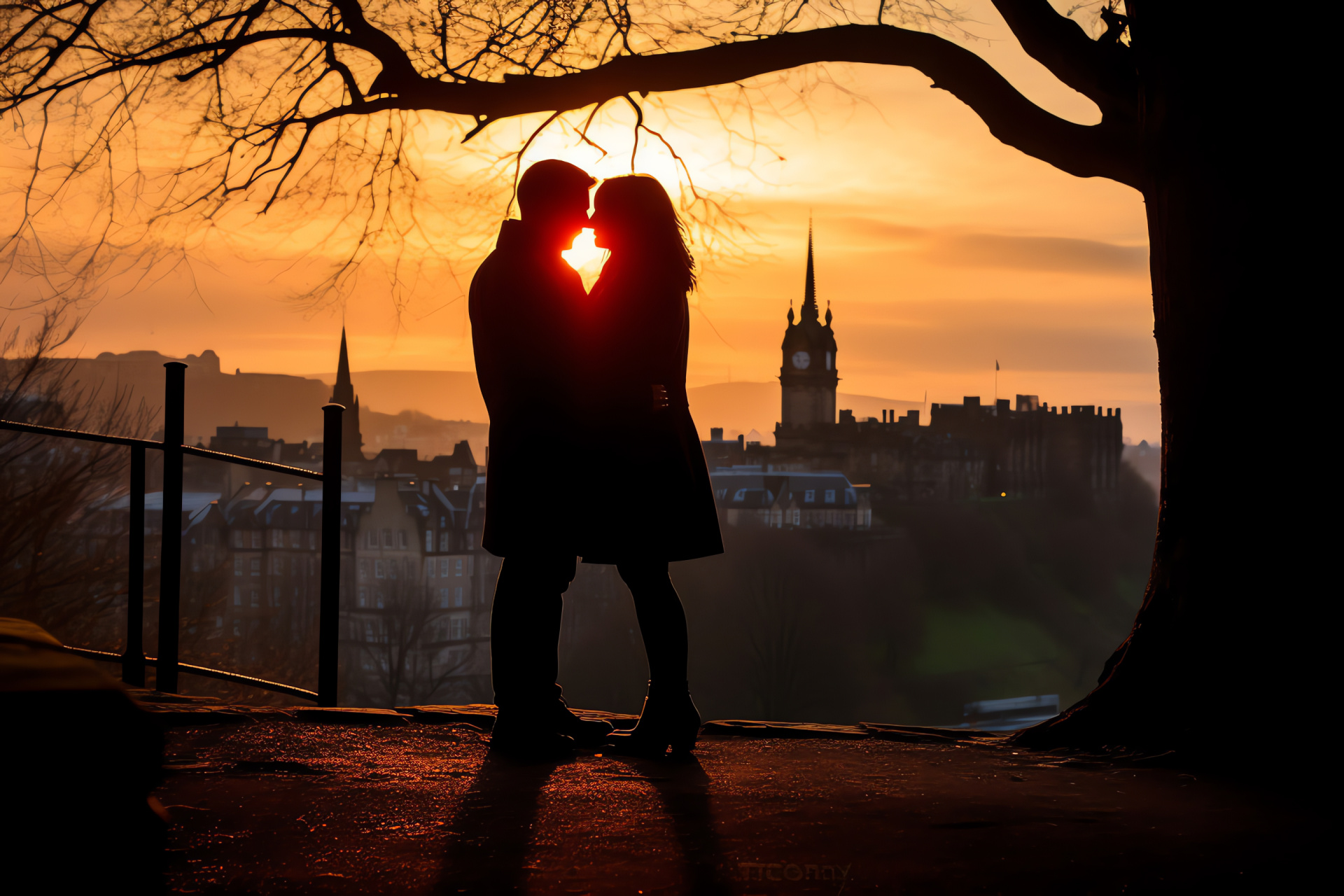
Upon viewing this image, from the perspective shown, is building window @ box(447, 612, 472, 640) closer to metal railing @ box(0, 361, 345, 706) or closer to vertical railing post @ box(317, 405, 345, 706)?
metal railing @ box(0, 361, 345, 706)

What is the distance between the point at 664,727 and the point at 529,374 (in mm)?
1028

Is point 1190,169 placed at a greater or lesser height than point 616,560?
greater

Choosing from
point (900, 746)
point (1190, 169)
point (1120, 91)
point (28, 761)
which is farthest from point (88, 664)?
point (1120, 91)

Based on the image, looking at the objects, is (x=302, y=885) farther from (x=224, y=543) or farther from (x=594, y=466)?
(x=224, y=543)

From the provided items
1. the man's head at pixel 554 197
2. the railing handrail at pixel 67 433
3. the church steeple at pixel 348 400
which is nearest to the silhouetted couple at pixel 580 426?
the man's head at pixel 554 197

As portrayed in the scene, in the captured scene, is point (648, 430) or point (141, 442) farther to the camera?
point (141, 442)

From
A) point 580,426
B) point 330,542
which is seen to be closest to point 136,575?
point 330,542

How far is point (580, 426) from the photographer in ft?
9.23

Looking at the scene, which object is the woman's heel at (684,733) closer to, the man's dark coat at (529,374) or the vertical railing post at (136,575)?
the man's dark coat at (529,374)

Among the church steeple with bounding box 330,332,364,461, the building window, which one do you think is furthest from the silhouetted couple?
the church steeple with bounding box 330,332,364,461

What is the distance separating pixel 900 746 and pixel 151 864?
2.44m

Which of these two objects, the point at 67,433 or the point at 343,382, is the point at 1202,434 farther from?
the point at 343,382

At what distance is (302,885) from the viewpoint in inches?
69.0

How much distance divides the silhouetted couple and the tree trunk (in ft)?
4.69
